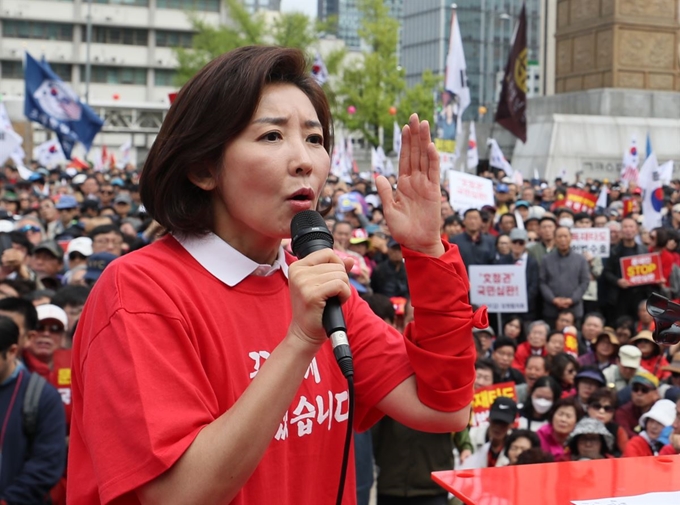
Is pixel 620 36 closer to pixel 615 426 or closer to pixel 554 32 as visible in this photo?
pixel 554 32

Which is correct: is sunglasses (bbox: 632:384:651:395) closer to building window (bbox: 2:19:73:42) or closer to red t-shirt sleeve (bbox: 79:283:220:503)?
red t-shirt sleeve (bbox: 79:283:220:503)

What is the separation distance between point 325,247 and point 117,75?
6333cm

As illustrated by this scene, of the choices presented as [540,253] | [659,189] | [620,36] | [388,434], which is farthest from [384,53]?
[388,434]

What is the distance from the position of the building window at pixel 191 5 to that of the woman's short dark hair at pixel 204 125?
63.4 m

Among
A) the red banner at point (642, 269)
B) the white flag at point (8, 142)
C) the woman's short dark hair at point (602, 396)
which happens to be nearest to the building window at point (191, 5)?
the white flag at point (8, 142)

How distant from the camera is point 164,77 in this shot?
63250mm

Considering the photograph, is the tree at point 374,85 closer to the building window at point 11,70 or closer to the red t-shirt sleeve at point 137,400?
the building window at point 11,70

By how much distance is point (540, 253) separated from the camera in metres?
10.9

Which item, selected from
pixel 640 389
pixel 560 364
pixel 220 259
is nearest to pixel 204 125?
pixel 220 259

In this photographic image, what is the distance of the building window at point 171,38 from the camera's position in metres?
63.2

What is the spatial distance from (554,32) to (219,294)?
30.3m

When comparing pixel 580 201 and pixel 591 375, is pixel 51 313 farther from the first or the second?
pixel 580 201

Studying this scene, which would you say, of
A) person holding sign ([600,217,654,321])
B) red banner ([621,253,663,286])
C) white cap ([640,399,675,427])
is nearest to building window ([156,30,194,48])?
person holding sign ([600,217,654,321])

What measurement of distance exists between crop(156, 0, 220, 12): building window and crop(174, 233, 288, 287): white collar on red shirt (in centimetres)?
6346
